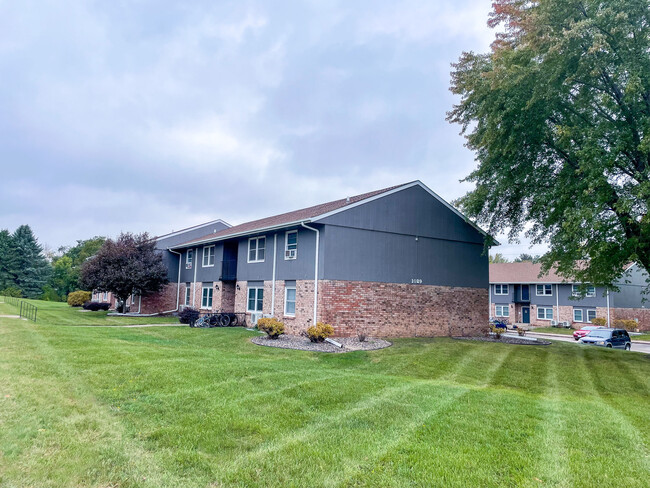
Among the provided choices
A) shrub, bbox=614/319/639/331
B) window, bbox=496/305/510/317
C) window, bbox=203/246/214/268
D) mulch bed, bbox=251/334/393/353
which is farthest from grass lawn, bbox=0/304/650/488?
window, bbox=496/305/510/317

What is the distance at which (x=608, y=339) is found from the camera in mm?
23047

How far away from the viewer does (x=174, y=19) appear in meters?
14.8

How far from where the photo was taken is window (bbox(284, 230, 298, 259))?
59.4ft

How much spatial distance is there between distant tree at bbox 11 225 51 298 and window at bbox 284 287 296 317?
51.9 metres

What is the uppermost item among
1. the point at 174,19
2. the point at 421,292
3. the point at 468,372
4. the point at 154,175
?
the point at 174,19

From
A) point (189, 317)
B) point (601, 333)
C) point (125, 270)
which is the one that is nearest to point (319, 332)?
point (189, 317)

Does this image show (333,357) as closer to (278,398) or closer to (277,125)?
(278,398)

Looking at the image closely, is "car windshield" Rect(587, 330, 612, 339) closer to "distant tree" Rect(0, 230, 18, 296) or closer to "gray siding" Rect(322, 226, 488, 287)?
"gray siding" Rect(322, 226, 488, 287)

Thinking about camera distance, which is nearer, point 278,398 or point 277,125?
point 278,398

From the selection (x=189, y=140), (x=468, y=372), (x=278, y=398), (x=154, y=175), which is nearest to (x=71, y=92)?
(x=189, y=140)

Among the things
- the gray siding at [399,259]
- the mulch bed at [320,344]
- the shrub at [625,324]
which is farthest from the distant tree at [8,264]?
the shrub at [625,324]

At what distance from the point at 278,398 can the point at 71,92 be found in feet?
57.0

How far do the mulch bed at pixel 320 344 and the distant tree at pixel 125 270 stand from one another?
48.2 feet

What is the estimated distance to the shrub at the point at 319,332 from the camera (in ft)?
48.0
